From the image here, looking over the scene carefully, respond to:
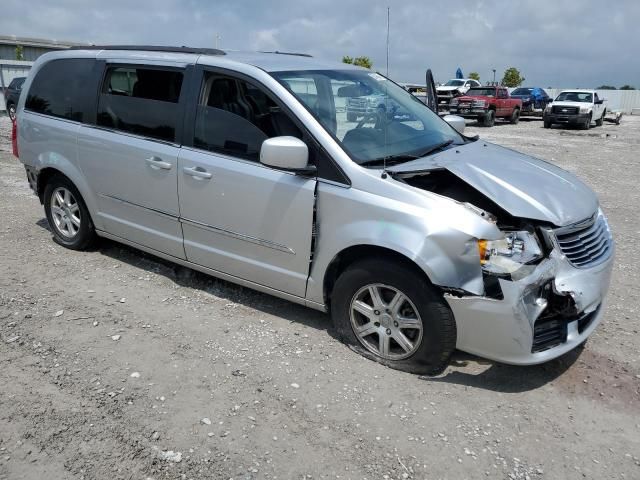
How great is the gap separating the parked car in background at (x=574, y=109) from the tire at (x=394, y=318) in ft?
80.7

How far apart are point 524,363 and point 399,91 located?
8.67 ft

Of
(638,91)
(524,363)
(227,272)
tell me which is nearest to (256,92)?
(227,272)

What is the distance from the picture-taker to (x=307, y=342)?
13.0 feet

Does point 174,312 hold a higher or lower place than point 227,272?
lower

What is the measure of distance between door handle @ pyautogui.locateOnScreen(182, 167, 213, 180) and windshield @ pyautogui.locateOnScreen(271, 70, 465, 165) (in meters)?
0.86

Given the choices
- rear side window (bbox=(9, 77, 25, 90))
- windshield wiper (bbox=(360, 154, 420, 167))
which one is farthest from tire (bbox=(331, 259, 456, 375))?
rear side window (bbox=(9, 77, 25, 90))

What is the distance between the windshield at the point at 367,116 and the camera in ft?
12.4

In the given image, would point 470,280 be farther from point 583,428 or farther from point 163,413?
point 163,413

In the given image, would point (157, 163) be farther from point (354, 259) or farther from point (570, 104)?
point (570, 104)

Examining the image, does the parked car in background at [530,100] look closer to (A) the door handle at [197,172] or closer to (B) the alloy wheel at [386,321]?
(A) the door handle at [197,172]

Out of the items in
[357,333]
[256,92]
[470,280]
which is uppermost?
[256,92]

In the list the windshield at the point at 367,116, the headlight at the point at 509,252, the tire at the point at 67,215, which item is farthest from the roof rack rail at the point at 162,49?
the headlight at the point at 509,252

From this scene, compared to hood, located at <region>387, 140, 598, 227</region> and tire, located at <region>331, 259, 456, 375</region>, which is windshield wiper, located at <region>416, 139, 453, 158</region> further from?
tire, located at <region>331, 259, 456, 375</region>

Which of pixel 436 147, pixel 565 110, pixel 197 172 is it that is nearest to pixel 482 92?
pixel 565 110
